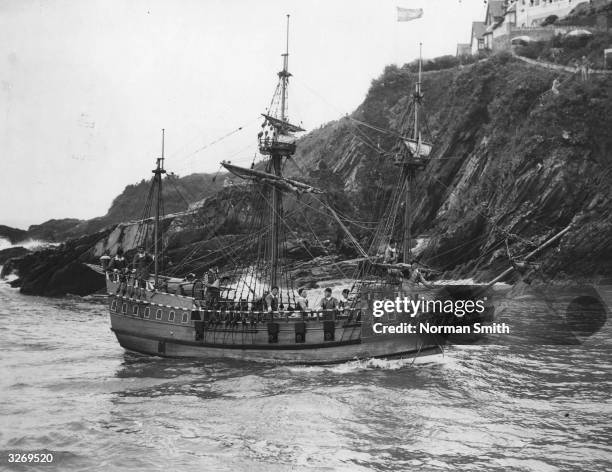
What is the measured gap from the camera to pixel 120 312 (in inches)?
1385

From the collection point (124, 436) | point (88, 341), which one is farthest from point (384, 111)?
point (124, 436)

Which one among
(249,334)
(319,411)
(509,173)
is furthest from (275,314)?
(509,173)

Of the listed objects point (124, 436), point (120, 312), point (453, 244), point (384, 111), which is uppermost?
→ point (384, 111)

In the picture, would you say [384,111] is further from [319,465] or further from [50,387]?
[319,465]

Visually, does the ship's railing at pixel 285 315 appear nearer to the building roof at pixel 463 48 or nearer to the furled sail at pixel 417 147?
the furled sail at pixel 417 147

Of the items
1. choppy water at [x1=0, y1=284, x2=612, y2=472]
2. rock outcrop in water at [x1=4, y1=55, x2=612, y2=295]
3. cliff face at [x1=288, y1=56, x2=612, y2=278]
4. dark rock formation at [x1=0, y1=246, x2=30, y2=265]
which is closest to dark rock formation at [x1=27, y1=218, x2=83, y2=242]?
dark rock formation at [x1=0, y1=246, x2=30, y2=265]

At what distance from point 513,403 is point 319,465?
898 centimetres

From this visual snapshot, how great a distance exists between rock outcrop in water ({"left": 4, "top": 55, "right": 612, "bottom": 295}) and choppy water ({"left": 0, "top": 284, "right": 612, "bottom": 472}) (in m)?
20.9

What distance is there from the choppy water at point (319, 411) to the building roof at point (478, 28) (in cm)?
7382

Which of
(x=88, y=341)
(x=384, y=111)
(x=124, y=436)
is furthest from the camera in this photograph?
(x=384, y=111)

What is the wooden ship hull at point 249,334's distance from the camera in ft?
99.5

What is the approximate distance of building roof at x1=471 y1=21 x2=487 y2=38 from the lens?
319ft

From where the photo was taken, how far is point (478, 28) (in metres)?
98.1

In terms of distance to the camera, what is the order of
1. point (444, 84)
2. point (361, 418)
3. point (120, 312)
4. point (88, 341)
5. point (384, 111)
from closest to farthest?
point (361, 418)
point (120, 312)
point (88, 341)
point (444, 84)
point (384, 111)
